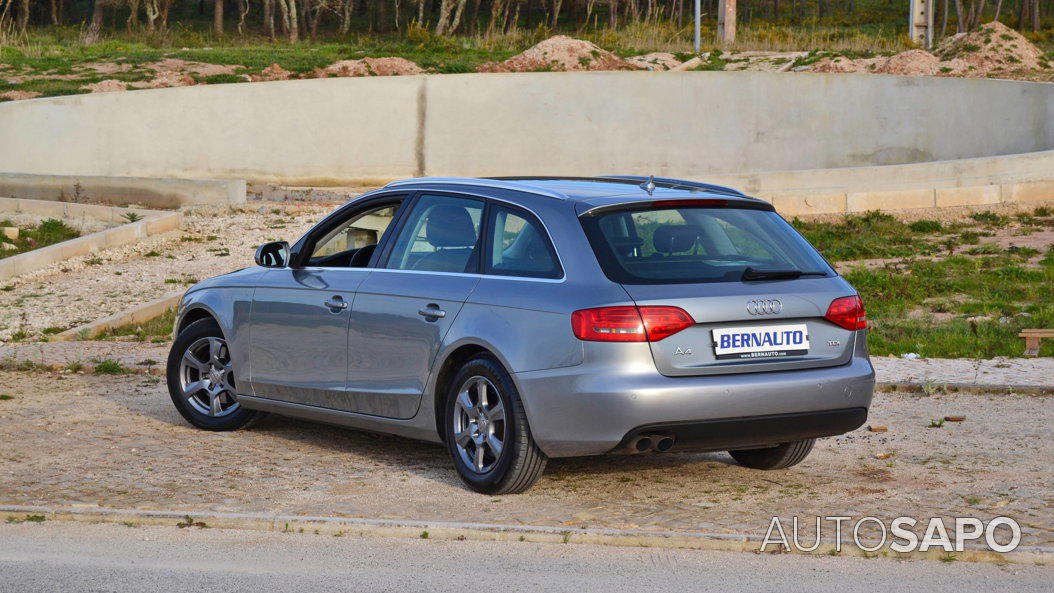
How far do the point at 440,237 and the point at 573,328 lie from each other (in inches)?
54.0

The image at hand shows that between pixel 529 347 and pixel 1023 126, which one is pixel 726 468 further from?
pixel 1023 126

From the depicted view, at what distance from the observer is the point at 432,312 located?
7055 millimetres

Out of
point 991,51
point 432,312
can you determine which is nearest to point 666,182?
point 432,312

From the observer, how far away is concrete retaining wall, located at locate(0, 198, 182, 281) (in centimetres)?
1692

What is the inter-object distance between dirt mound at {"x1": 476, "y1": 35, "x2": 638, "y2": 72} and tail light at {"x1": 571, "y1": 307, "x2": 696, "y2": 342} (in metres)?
28.7

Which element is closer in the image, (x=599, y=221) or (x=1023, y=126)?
(x=599, y=221)

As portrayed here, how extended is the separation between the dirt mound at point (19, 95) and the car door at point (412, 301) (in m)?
25.8

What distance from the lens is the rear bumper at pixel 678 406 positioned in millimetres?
6188

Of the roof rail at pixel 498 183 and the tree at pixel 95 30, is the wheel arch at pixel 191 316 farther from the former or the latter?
the tree at pixel 95 30

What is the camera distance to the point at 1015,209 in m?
20.6

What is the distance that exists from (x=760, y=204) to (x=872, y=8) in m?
76.6

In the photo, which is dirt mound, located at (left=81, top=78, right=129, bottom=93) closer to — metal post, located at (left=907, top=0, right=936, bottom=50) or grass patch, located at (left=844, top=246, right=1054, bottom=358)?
grass patch, located at (left=844, top=246, right=1054, bottom=358)

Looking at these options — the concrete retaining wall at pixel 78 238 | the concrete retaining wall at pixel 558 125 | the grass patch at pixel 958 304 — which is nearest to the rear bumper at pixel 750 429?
the grass patch at pixel 958 304

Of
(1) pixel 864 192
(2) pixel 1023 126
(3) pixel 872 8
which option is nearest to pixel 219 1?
(3) pixel 872 8
